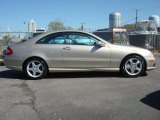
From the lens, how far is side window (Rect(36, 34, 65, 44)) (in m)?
10.1

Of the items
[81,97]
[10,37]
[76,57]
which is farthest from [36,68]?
[10,37]

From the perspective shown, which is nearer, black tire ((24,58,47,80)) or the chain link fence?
black tire ((24,58,47,80))

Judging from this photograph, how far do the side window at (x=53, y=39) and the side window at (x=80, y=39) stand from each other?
0.53ft

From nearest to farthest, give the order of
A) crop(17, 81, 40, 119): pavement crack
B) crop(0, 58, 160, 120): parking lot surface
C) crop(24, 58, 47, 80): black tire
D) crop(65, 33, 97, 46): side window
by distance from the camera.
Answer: crop(0, 58, 160, 120): parking lot surface < crop(17, 81, 40, 119): pavement crack < crop(24, 58, 47, 80): black tire < crop(65, 33, 97, 46): side window

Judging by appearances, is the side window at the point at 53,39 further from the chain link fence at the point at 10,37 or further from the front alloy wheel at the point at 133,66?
the chain link fence at the point at 10,37

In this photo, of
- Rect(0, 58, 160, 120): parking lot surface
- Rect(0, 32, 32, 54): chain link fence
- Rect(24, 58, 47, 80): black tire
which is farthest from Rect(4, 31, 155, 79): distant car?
Rect(0, 32, 32, 54): chain link fence

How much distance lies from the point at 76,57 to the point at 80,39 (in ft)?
1.82

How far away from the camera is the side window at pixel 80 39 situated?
32.8 feet

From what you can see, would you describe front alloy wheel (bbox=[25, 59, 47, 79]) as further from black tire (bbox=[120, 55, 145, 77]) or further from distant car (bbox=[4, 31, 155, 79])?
black tire (bbox=[120, 55, 145, 77])

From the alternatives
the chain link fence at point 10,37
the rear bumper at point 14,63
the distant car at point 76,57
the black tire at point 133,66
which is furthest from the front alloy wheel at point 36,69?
the chain link fence at point 10,37

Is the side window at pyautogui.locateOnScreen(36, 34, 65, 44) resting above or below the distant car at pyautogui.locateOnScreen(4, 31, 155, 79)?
above

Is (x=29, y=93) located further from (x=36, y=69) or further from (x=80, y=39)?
(x=80, y=39)

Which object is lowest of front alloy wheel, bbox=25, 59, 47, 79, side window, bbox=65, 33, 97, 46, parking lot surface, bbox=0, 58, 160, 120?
parking lot surface, bbox=0, 58, 160, 120

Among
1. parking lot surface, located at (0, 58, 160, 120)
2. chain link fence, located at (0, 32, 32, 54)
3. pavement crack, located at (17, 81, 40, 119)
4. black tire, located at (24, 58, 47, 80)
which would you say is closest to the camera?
parking lot surface, located at (0, 58, 160, 120)
